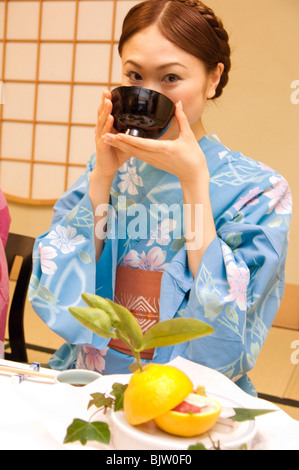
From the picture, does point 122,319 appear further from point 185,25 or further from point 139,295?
point 185,25

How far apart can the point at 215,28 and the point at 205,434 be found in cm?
94

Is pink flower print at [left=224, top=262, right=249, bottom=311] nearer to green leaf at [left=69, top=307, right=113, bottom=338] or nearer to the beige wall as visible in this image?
green leaf at [left=69, top=307, right=113, bottom=338]

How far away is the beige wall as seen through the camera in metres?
3.56

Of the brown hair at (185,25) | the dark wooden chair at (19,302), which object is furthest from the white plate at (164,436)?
the dark wooden chair at (19,302)

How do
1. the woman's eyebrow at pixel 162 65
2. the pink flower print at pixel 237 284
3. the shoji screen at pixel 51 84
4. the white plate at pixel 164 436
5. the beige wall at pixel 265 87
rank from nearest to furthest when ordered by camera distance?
the white plate at pixel 164 436
the pink flower print at pixel 237 284
the woman's eyebrow at pixel 162 65
the beige wall at pixel 265 87
the shoji screen at pixel 51 84

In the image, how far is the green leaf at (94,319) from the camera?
0.55 m

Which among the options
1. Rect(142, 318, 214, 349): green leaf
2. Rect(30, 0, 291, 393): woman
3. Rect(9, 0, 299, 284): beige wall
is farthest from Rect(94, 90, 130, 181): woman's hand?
Rect(9, 0, 299, 284): beige wall

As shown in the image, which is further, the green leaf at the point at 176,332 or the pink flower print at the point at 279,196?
the pink flower print at the point at 279,196

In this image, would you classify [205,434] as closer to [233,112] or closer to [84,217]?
[84,217]

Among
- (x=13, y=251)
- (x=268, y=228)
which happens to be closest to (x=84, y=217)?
(x=268, y=228)

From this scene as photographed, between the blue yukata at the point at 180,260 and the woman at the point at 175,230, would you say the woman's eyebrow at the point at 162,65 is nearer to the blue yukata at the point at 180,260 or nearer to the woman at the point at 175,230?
the woman at the point at 175,230

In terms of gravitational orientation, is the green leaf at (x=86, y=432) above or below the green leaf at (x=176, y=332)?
below

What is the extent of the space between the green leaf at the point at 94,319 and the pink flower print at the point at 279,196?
0.65m

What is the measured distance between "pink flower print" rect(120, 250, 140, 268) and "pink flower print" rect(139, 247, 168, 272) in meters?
0.01
